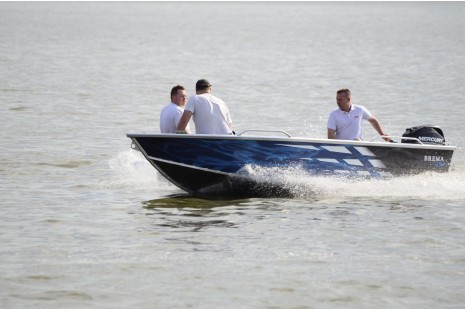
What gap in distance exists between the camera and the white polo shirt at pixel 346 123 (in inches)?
588

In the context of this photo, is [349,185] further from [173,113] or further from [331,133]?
[173,113]

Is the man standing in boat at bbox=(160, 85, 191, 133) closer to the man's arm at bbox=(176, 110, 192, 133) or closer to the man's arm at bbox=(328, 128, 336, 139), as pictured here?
the man's arm at bbox=(176, 110, 192, 133)

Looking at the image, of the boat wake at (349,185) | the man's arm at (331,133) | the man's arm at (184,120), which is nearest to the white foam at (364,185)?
the boat wake at (349,185)

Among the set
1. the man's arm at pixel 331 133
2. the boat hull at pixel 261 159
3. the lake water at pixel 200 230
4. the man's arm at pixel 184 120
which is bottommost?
the lake water at pixel 200 230

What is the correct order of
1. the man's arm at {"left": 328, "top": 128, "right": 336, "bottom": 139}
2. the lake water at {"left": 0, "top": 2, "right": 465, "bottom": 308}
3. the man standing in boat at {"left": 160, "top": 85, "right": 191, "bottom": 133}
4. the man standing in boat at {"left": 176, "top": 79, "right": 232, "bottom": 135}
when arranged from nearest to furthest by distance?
the lake water at {"left": 0, "top": 2, "right": 465, "bottom": 308} → the man standing in boat at {"left": 176, "top": 79, "right": 232, "bottom": 135} → the man's arm at {"left": 328, "top": 128, "right": 336, "bottom": 139} → the man standing in boat at {"left": 160, "top": 85, "right": 191, "bottom": 133}

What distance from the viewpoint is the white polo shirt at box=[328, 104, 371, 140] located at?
14.9 metres

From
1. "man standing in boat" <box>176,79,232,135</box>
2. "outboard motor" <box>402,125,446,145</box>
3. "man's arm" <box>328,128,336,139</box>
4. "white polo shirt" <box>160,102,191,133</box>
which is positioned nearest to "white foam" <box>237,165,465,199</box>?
"outboard motor" <box>402,125,446,145</box>

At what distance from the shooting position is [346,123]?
49.1 feet

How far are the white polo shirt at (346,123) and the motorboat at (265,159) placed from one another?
0.44 m

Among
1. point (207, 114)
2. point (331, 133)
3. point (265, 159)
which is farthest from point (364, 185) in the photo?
point (207, 114)

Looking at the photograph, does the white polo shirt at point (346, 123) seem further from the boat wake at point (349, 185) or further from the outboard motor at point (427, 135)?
the outboard motor at point (427, 135)

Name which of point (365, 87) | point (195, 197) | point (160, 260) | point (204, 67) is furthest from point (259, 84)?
point (160, 260)

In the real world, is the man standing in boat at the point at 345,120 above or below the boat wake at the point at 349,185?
above

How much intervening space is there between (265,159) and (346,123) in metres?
1.30
